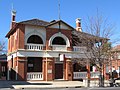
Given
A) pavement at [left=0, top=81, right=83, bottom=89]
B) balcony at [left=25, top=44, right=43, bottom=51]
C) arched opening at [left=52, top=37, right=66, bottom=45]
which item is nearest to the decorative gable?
arched opening at [left=52, top=37, right=66, bottom=45]

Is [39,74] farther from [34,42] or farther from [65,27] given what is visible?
[65,27]

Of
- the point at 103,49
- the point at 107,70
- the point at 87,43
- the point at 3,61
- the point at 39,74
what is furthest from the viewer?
the point at 3,61

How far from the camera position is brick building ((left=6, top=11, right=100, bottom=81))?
1436 inches

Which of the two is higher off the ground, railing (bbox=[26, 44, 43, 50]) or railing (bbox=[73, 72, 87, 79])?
railing (bbox=[26, 44, 43, 50])

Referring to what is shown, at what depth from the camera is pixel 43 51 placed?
3759 cm

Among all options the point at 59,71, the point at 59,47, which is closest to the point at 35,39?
the point at 59,47

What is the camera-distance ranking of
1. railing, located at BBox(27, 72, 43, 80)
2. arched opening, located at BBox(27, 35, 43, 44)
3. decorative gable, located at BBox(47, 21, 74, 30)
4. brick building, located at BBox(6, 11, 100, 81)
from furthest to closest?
decorative gable, located at BBox(47, 21, 74, 30) → arched opening, located at BBox(27, 35, 43, 44) → railing, located at BBox(27, 72, 43, 80) → brick building, located at BBox(6, 11, 100, 81)

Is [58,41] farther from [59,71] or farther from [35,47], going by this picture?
[59,71]

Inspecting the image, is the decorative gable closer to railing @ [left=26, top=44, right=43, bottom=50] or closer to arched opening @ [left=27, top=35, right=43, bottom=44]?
arched opening @ [left=27, top=35, right=43, bottom=44]

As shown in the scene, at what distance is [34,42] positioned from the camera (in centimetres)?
3853

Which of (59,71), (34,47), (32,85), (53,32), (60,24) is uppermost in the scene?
(60,24)

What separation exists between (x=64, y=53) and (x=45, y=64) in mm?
3230

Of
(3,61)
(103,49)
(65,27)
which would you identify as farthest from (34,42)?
(3,61)

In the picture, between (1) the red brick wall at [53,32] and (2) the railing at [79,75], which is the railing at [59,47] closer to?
(1) the red brick wall at [53,32]
